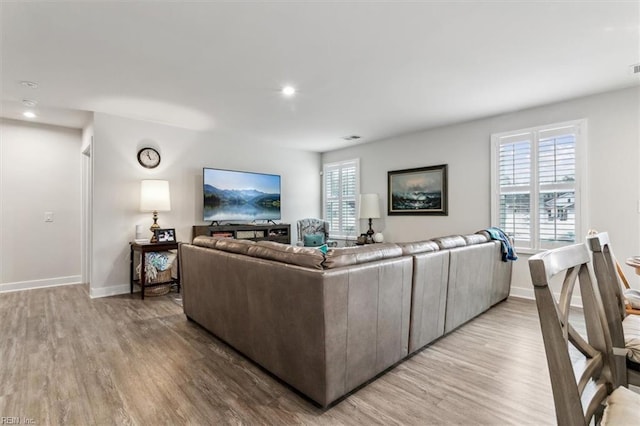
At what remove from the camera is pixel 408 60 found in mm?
2693

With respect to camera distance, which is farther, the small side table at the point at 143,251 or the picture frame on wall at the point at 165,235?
the picture frame on wall at the point at 165,235

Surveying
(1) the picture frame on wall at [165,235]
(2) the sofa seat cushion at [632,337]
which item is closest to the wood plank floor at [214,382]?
(2) the sofa seat cushion at [632,337]

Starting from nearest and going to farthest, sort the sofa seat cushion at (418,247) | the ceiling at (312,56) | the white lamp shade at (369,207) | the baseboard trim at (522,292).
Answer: the ceiling at (312,56)
the sofa seat cushion at (418,247)
the baseboard trim at (522,292)
the white lamp shade at (369,207)

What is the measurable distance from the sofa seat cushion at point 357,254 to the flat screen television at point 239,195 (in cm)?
356

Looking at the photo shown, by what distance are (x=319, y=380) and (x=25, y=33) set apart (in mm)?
3191

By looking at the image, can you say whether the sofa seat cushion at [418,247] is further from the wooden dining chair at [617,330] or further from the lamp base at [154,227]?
the lamp base at [154,227]

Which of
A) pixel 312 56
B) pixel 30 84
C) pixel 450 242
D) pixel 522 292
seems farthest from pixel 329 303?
pixel 30 84

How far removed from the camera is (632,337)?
120 centimetres

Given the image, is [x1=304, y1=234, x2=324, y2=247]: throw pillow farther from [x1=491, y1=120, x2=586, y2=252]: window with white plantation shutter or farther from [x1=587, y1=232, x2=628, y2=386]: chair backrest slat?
[x1=587, y1=232, x2=628, y2=386]: chair backrest slat

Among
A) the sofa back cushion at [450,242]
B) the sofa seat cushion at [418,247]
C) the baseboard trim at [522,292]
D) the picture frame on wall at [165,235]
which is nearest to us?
the sofa seat cushion at [418,247]

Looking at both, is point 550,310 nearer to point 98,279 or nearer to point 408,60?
point 408,60

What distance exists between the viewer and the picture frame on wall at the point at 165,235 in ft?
13.6

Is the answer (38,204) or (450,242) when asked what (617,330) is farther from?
(38,204)

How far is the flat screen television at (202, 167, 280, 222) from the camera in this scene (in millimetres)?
4887
